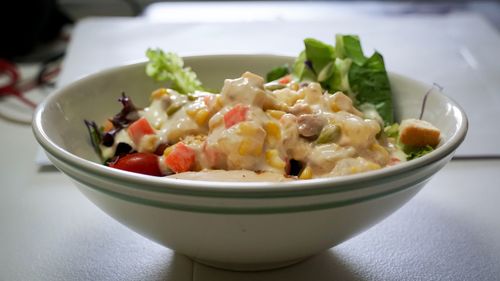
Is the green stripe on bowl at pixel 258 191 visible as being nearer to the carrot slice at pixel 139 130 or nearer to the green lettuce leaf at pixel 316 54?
the carrot slice at pixel 139 130

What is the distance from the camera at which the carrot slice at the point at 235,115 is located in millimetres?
1068

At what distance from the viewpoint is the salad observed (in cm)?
103

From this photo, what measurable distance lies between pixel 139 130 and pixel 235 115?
256mm

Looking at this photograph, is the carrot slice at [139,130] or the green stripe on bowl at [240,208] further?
the carrot slice at [139,130]

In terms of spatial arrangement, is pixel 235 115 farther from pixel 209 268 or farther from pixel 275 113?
pixel 209 268

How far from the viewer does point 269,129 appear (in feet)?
3.46

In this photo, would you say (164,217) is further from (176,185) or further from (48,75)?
(48,75)

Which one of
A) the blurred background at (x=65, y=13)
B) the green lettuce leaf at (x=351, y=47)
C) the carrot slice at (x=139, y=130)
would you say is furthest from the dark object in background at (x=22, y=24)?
the green lettuce leaf at (x=351, y=47)

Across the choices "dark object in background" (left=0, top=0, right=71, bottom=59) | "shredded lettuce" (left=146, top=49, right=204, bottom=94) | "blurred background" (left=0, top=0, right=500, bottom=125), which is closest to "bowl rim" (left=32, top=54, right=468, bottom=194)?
"shredded lettuce" (left=146, top=49, right=204, bottom=94)

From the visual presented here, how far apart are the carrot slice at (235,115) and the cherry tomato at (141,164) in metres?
0.17

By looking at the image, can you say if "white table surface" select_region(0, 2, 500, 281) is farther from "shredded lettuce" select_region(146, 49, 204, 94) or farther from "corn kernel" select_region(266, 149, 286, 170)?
"shredded lettuce" select_region(146, 49, 204, 94)

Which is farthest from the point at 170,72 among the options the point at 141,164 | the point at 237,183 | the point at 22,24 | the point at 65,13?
the point at 65,13

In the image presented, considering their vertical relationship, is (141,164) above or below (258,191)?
below

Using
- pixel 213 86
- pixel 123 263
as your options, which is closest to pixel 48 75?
pixel 213 86
